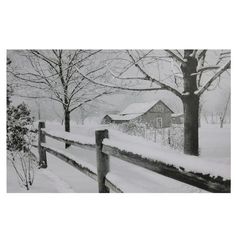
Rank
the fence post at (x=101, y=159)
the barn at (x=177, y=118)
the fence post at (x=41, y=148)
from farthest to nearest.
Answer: the fence post at (x=41, y=148) → the barn at (x=177, y=118) → the fence post at (x=101, y=159)

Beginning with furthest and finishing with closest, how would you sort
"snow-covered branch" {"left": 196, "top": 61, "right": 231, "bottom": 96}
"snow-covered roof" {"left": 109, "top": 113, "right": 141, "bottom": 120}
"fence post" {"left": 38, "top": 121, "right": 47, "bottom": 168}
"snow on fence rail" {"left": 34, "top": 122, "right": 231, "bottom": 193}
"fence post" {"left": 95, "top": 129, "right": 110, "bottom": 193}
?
"fence post" {"left": 38, "top": 121, "right": 47, "bottom": 168}, "snow-covered roof" {"left": 109, "top": 113, "right": 141, "bottom": 120}, "snow-covered branch" {"left": 196, "top": 61, "right": 231, "bottom": 96}, "fence post" {"left": 95, "top": 129, "right": 110, "bottom": 193}, "snow on fence rail" {"left": 34, "top": 122, "right": 231, "bottom": 193}

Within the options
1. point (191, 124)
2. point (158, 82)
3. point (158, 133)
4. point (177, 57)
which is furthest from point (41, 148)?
point (177, 57)

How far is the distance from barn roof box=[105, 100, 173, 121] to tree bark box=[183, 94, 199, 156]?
0.89ft

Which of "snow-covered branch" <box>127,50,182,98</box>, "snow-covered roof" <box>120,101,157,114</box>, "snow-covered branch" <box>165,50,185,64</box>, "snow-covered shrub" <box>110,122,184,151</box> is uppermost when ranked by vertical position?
"snow-covered branch" <box>165,50,185,64</box>

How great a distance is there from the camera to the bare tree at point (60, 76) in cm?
330

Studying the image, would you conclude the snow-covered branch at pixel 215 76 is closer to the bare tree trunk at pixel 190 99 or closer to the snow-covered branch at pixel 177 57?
the bare tree trunk at pixel 190 99

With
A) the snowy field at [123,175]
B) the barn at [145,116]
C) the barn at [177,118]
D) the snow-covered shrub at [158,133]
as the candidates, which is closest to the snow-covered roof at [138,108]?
the barn at [145,116]

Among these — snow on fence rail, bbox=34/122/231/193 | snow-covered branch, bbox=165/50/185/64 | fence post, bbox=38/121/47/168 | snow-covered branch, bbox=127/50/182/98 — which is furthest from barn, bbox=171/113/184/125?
fence post, bbox=38/121/47/168

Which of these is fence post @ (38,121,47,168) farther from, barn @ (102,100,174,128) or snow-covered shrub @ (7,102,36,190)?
barn @ (102,100,174,128)

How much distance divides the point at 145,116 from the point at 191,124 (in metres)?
0.44

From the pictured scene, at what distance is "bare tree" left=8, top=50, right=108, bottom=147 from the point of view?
330 cm
